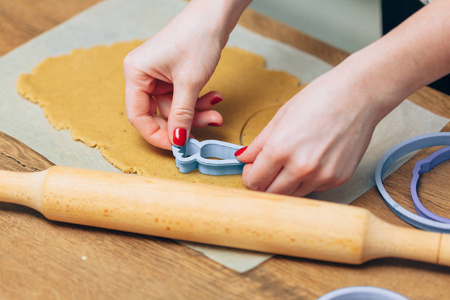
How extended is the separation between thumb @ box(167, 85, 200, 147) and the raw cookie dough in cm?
9

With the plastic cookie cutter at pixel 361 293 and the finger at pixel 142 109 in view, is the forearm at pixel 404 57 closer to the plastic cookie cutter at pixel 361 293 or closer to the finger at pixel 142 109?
the plastic cookie cutter at pixel 361 293

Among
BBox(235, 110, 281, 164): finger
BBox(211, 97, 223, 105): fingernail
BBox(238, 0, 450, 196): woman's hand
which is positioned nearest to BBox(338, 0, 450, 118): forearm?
BBox(238, 0, 450, 196): woman's hand

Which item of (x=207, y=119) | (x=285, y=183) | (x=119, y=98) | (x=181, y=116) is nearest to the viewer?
(x=285, y=183)

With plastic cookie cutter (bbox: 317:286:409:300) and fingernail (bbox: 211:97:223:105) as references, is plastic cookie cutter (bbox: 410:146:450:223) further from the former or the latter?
fingernail (bbox: 211:97:223:105)

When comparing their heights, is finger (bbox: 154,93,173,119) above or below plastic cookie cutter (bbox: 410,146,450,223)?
above

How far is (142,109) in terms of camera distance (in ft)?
3.96

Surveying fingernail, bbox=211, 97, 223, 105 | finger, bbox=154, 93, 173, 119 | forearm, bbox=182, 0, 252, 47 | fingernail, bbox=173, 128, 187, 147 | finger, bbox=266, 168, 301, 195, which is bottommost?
finger, bbox=266, 168, 301, 195

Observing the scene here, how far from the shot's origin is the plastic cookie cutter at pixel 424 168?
1057 millimetres

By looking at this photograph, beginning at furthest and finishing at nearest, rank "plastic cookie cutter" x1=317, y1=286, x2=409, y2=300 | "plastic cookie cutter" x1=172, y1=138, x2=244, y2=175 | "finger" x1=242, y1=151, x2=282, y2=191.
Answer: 1. "plastic cookie cutter" x1=172, y1=138, x2=244, y2=175
2. "finger" x1=242, y1=151, x2=282, y2=191
3. "plastic cookie cutter" x1=317, y1=286, x2=409, y2=300

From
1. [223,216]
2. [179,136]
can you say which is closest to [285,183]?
[223,216]

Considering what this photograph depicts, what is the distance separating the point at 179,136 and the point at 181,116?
0.05 metres

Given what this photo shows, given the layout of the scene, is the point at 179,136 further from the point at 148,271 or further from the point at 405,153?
the point at 405,153

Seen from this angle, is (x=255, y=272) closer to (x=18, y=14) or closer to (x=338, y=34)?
(x=18, y=14)

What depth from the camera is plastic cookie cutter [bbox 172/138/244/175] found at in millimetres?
1129
